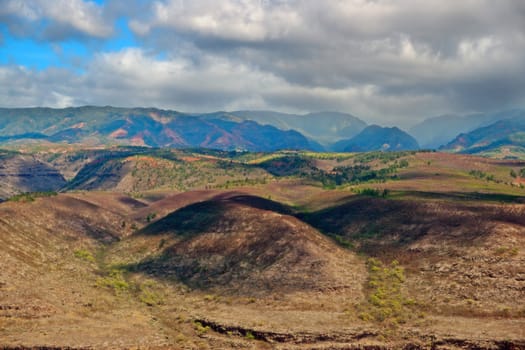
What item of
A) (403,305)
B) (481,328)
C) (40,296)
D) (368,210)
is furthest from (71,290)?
(368,210)

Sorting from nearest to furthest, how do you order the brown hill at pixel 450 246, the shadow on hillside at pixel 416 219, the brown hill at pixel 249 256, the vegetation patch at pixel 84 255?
the brown hill at pixel 450 246 → the brown hill at pixel 249 256 → the shadow on hillside at pixel 416 219 → the vegetation patch at pixel 84 255

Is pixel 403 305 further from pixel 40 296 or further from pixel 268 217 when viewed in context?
pixel 40 296

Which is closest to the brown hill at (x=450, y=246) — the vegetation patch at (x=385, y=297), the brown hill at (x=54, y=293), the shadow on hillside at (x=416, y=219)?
the shadow on hillside at (x=416, y=219)

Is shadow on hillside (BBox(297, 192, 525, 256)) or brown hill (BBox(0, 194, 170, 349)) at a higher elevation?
shadow on hillside (BBox(297, 192, 525, 256))

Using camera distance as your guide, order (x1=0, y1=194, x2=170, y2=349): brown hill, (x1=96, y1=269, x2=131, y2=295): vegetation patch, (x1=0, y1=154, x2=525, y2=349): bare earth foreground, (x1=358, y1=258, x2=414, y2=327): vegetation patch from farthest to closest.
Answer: (x1=96, y1=269, x2=131, y2=295): vegetation patch < (x1=358, y1=258, x2=414, y2=327): vegetation patch < (x1=0, y1=154, x2=525, y2=349): bare earth foreground < (x1=0, y1=194, x2=170, y2=349): brown hill

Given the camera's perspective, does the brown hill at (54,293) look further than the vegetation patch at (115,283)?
No

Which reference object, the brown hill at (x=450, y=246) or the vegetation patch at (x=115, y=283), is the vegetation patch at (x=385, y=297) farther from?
the vegetation patch at (x=115, y=283)

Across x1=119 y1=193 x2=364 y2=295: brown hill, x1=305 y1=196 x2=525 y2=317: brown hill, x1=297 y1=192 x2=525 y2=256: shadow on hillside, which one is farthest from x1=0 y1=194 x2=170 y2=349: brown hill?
x1=297 y1=192 x2=525 y2=256: shadow on hillside

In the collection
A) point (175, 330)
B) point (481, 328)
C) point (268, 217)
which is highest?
point (268, 217)

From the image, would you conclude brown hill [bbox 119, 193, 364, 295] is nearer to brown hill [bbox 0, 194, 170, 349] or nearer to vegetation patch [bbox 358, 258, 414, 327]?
vegetation patch [bbox 358, 258, 414, 327]
